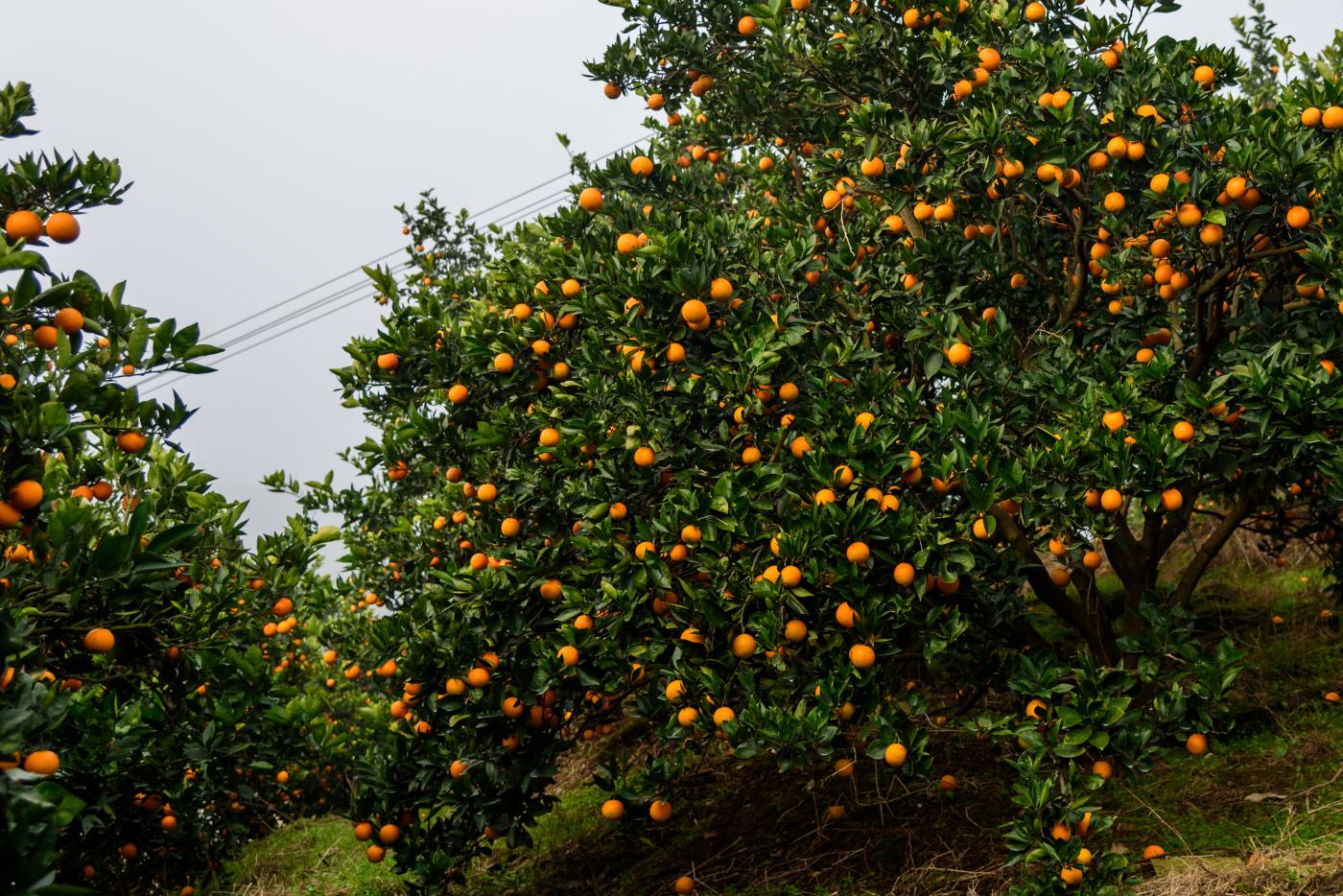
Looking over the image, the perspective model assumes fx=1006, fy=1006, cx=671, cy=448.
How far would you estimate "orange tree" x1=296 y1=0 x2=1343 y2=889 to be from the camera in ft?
11.9

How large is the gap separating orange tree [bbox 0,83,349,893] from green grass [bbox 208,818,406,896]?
433 mm

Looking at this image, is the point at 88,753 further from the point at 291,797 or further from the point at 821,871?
the point at 291,797

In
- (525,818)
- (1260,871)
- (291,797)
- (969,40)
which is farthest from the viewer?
(291,797)

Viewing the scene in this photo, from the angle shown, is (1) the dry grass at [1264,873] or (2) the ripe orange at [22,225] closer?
(2) the ripe orange at [22,225]

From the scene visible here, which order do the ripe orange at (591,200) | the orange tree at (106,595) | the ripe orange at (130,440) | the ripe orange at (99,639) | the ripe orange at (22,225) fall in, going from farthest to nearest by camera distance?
the ripe orange at (591,200) → the ripe orange at (130,440) → the ripe orange at (99,639) → the ripe orange at (22,225) → the orange tree at (106,595)

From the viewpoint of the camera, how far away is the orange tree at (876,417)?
363cm

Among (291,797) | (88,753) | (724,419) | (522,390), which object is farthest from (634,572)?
(291,797)

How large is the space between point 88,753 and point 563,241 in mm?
3052

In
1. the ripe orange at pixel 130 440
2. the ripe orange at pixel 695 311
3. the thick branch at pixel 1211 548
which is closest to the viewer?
the ripe orange at pixel 130 440

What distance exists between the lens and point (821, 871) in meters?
4.42

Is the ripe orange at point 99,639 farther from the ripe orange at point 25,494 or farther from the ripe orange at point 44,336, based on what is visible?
the ripe orange at point 44,336

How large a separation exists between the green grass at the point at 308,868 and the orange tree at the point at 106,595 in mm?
433

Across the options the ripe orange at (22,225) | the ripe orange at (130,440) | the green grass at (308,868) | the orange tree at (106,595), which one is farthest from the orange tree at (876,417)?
the ripe orange at (22,225)

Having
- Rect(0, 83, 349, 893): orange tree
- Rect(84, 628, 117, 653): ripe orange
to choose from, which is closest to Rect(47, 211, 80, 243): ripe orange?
Rect(0, 83, 349, 893): orange tree
